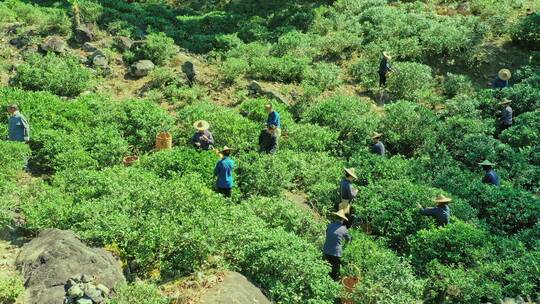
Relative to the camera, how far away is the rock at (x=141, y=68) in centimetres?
1994

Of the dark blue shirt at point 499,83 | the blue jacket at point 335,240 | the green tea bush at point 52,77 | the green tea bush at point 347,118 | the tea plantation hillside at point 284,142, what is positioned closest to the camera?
the tea plantation hillside at point 284,142

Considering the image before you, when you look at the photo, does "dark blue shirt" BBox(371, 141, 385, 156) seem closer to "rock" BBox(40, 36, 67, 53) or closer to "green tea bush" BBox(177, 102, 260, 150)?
"green tea bush" BBox(177, 102, 260, 150)

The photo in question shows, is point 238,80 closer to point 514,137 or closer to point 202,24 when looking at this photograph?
point 202,24

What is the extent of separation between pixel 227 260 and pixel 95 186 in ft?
12.8

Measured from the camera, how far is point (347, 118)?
17.1 meters

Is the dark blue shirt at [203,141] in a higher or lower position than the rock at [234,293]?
lower

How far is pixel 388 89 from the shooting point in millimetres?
20250

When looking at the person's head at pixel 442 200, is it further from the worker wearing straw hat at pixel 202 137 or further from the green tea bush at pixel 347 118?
the worker wearing straw hat at pixel 202 137

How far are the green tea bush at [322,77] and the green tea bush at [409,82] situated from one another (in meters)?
2.01

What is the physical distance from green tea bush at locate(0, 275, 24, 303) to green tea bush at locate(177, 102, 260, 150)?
7.56 meters

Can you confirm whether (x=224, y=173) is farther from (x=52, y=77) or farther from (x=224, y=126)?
(x=52, y=77)

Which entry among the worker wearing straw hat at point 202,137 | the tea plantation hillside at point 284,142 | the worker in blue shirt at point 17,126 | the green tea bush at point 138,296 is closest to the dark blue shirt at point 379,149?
the tea plantation hillside at point 284,142

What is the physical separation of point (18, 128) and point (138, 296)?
764 cm

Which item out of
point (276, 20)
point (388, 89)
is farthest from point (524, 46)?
point (276, 20)
